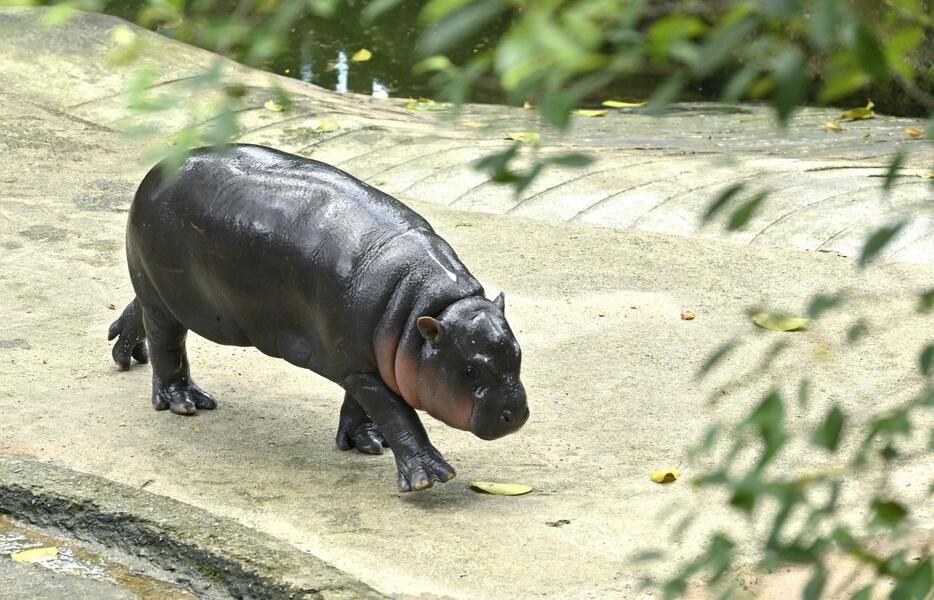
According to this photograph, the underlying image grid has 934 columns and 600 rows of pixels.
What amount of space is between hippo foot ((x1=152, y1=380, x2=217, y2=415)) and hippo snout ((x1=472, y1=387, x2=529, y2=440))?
1.43 metres

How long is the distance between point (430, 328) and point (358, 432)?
82 centimetres

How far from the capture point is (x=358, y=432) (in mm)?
5160

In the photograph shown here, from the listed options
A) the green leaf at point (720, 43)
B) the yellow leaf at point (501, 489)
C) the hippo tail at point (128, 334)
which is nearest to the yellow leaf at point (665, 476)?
the yellow leaf at point (501, 489)

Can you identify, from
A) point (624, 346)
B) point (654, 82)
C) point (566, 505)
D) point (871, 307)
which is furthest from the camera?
point (654, 82)

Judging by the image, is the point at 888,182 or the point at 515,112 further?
the point at 515,112

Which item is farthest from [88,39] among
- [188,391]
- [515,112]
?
[188,391]

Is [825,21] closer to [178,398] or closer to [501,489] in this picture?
[501,489]

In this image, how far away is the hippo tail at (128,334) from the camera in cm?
577

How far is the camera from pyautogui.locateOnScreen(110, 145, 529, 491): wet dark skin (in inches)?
179

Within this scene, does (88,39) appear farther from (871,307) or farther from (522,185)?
(522,185)

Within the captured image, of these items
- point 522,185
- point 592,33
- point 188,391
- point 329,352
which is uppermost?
point 592,33

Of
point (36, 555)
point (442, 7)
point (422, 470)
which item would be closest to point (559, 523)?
point (422, 470)

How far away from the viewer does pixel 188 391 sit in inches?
219

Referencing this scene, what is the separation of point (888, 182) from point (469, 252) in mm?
5404
